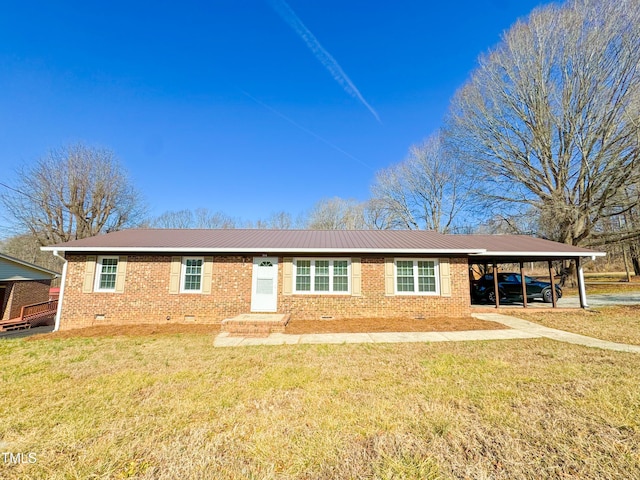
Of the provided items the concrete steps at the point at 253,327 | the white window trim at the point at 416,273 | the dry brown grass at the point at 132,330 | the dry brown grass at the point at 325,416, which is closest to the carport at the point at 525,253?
the white window trim at the point at 416,273

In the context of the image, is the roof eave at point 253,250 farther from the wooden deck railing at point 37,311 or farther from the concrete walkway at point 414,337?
the wooden deck railing at point 37,311

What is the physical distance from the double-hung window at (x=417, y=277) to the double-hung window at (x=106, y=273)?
406 inches

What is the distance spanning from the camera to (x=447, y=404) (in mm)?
3625

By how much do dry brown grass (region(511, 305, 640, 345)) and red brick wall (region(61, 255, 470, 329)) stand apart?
2.84 metres

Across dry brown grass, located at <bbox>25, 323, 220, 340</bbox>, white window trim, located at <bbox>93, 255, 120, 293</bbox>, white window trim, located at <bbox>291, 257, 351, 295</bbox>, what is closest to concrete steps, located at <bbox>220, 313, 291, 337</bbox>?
dry brown grass, located at <bbox>25, 323, 220, 340</bbox>

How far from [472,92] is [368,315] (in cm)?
1700

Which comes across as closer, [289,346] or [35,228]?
[289,346]

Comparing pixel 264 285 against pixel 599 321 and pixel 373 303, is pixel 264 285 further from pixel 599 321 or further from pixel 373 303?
pixel 599 321

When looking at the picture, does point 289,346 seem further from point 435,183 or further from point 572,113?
point 435,183

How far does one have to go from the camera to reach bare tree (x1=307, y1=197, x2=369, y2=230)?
106 feet

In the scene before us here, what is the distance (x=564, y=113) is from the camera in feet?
54.6

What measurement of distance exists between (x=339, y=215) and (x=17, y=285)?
2714 cm

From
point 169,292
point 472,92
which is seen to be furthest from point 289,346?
point 472,92

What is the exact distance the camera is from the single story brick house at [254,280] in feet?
32.6
